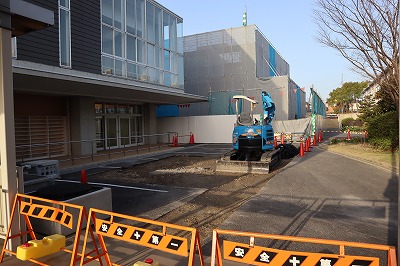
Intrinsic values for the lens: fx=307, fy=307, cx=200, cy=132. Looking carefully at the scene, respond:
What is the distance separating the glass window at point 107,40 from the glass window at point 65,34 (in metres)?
2.53

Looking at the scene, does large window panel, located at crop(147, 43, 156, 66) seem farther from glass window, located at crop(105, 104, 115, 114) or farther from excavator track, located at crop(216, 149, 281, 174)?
excavator track, located at crop(216, 149, 281, 174)

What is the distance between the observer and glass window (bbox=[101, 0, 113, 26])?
1792cm

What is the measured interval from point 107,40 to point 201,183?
11880mm

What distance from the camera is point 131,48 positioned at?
64.7 feet

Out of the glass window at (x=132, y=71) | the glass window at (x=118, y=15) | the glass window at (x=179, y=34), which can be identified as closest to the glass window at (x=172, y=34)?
the glass window at (x=179, y=34)

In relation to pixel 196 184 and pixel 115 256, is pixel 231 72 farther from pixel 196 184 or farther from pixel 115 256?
pixel 115 256

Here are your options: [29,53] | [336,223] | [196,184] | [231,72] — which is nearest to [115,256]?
[336,223]

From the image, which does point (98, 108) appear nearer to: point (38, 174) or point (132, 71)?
point (132, 71)

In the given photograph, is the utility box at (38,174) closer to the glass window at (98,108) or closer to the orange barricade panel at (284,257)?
the orange barricade panel at (284,257)

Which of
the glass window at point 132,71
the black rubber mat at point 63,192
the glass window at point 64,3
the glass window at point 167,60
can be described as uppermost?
the glass window at point 64,3

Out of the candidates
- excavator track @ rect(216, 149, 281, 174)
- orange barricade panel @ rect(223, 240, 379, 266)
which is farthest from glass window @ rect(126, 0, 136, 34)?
orange barricade panel @ rect(223, 240, 379, 266)

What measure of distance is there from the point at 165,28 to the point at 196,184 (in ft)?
54.4

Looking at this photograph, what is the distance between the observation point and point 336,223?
613cm

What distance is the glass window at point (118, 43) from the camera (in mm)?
18609
